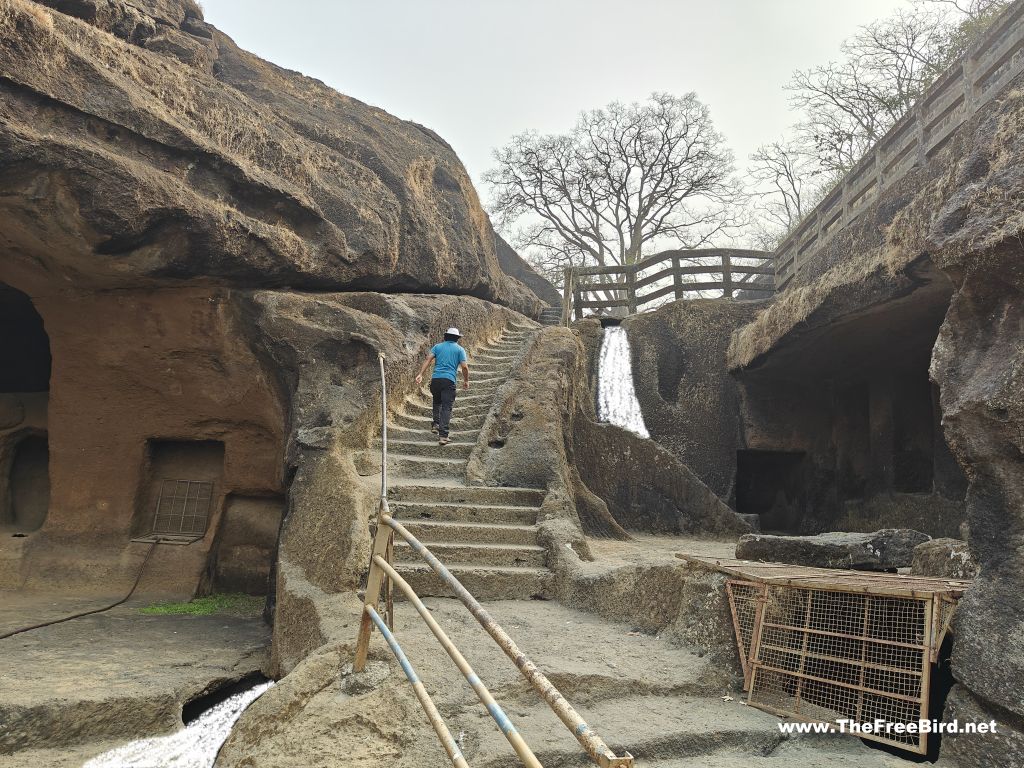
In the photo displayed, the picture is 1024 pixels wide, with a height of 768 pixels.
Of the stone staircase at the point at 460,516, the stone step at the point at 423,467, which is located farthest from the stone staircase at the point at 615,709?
the stone step at the point at 423,467

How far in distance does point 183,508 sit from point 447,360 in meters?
4.50

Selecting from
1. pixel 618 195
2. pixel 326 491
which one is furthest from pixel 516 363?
pixel 618 195

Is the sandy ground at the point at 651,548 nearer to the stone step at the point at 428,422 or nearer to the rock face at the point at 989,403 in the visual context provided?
the stone step at the point at 428,422

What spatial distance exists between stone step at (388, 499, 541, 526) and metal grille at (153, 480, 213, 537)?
15.0ft

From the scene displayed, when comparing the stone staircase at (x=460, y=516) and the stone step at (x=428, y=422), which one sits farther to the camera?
the stone step at (x=428, y=422)

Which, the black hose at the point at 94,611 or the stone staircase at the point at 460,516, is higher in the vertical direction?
the stone staircase at the point at 460,516

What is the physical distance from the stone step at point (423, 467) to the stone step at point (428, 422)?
0.92 meters

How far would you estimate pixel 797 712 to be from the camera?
3635mm

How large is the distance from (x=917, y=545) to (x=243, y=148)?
312 inches

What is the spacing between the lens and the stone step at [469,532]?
6070 millimetres

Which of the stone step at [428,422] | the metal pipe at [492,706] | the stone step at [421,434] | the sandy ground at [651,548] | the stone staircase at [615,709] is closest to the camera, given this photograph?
the metal pipe at [492,706]

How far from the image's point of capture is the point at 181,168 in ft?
25.6

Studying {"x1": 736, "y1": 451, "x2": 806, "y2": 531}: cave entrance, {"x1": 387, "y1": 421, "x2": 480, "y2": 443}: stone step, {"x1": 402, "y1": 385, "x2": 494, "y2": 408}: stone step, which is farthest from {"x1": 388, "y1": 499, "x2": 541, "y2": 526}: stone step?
{"x1": 736, "y1": 451, "x2": 806, "y2": 531}: cave entrance

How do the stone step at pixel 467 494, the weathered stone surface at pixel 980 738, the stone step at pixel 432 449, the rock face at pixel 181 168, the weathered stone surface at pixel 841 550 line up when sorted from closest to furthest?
the weathered stone surface at pixel 980 738, the weathered stone surface at pixel 841 550, the stone step at pixel 467 494, the rock face at pixel 181 168, the stone step at pixel 432 449
